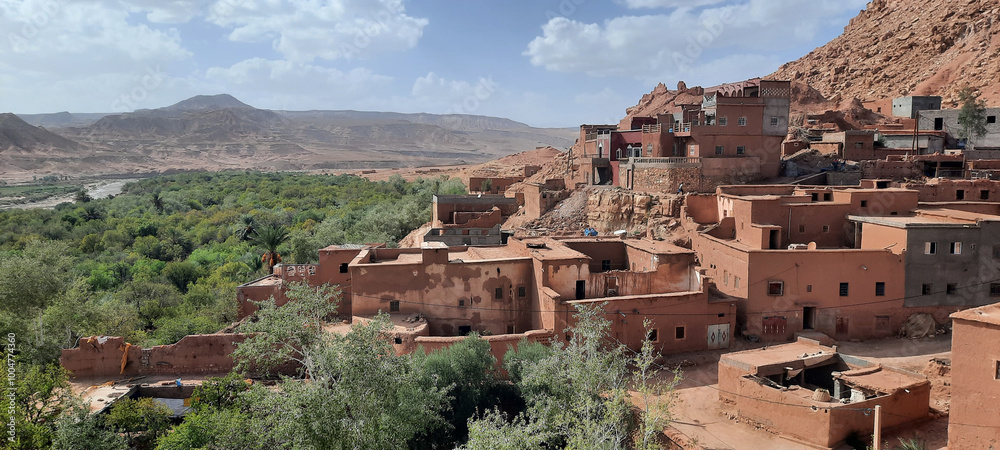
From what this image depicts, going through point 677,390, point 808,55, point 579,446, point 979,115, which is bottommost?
point 677,390

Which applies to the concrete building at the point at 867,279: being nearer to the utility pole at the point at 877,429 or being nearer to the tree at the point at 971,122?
the utility pole at the point at 877,429

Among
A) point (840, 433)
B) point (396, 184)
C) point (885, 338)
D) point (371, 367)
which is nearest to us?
point (371, 367)

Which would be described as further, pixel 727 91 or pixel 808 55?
pixel 808 55

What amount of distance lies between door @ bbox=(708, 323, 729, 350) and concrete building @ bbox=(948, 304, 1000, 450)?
23.9 ft

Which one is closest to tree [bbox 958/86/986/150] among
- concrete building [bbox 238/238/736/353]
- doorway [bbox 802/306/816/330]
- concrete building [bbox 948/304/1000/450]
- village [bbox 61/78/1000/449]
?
village [bbox 61/78/1000/449]

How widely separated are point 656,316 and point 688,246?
7.40 metres

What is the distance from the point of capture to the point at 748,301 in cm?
2028

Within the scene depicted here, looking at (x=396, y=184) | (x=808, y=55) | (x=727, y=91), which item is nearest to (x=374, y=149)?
(x=396, y=184)

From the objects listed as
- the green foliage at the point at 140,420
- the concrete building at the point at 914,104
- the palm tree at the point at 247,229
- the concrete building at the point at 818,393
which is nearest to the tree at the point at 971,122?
the concrete building at the point at 914,104

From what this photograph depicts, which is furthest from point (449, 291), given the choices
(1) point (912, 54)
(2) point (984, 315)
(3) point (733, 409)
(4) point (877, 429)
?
(1) point (912, 54)

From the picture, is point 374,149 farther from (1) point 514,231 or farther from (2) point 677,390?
(2) point 677,390

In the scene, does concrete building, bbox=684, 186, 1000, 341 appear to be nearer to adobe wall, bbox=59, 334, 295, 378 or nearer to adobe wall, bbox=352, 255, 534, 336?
adobe wall, bbox=352, 255, 534, 336

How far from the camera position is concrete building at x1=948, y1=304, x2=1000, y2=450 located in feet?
39.4

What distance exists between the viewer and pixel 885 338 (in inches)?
818
